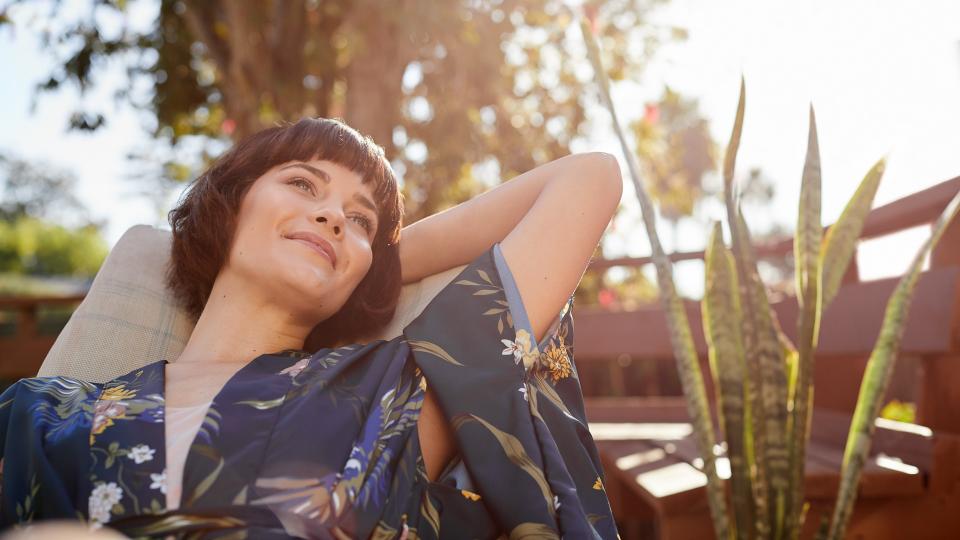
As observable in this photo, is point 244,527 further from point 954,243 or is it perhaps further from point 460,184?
point 460,184

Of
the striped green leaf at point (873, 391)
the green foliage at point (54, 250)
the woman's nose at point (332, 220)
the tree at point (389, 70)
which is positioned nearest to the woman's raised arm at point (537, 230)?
the woman's nose at point (332, 220)

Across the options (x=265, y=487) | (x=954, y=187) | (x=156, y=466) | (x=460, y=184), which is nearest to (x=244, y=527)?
(x=265, y=487)

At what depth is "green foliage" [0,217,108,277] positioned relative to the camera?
3275 centimetres

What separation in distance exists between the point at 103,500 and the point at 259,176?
0.87 metres

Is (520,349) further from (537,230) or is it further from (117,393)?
(117,393)

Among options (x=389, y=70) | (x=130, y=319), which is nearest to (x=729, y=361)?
(x=130, y=319)

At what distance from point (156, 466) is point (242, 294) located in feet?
1.78

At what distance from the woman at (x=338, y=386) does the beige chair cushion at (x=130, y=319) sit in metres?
0.09

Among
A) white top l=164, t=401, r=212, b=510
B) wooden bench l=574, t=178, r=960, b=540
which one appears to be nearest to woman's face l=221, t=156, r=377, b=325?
white top l=164, t=401, r=212, b=510

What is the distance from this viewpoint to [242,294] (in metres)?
1.71

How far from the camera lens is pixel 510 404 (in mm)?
1436

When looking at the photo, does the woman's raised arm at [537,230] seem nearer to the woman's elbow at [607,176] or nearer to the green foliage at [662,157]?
the woman's elbow at [607,176]

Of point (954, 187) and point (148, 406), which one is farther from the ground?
point (954, 187)

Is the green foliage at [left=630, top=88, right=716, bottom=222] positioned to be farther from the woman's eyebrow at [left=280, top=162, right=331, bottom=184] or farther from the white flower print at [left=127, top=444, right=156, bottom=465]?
the white flower print at [left=127, top=444, right=156, bottom=465]
